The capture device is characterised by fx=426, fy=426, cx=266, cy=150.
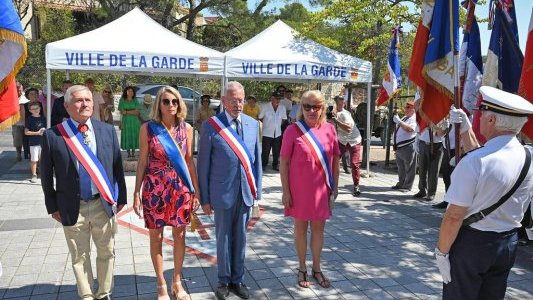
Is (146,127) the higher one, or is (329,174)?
(146,127)

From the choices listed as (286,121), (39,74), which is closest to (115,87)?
(39,74)

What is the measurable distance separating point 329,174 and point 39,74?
78.8 feet

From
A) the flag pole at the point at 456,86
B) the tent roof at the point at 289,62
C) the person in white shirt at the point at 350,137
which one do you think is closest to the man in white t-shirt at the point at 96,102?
the tent roof at the point at 289,62

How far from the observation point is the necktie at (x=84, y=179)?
3.28 metres

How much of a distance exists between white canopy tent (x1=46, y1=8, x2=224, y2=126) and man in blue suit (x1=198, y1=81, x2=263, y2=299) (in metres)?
5.28

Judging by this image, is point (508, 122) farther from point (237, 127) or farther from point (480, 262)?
point (237, 127)

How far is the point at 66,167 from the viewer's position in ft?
10.6

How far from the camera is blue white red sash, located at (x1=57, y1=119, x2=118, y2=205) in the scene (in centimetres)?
326

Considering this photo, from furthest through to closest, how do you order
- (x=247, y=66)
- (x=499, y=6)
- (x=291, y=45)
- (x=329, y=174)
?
(x=291, y=45) → (x=247, y=66) → (x=499, y=6) → (x=329, y=174)

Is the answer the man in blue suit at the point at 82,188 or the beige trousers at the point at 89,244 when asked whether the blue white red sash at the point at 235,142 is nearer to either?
the man in blue suit at the point at 82,188

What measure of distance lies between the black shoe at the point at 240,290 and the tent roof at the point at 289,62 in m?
5.82

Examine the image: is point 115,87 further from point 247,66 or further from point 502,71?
point 502,71

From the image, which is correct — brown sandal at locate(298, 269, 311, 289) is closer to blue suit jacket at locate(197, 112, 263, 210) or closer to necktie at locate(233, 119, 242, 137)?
blue suit jacket at locate(197, 112, 263, 210)

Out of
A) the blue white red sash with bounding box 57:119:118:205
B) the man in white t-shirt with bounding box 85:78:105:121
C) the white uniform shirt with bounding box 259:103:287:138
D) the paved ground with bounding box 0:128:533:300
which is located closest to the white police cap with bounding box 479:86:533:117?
the paved ground with bounding box 0:128:533:300
